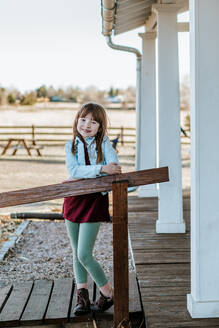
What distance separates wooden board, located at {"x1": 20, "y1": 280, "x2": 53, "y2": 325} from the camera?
2.68 metres

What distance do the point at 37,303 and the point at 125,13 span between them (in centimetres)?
362

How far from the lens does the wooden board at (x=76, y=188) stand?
2.22 m

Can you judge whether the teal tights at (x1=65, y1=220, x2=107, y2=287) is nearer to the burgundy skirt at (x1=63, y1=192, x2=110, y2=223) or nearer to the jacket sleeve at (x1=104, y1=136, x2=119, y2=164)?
the burgundy skirt at (x1=63, y1=192, x2=110, y2=223)

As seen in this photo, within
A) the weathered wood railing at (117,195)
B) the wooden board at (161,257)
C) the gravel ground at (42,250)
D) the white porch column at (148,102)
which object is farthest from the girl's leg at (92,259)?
the white porch column at (148,102)

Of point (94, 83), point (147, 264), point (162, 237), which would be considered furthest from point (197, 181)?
point (94, 83)

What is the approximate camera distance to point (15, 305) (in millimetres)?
2889

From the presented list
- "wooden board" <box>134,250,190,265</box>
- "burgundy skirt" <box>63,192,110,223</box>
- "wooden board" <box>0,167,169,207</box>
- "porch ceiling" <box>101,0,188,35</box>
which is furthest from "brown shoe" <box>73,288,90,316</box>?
"porch ceiling" <box>101,0,188,35</box>

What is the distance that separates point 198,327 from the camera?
7.89 ft

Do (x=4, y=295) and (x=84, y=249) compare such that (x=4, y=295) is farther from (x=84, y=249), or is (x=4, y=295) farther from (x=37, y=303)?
(x=84, y=249)

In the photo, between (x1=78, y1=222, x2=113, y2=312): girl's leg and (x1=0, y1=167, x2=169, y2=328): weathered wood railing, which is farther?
(x1=78, y1=222, x2=113, y2=312): girl's leg

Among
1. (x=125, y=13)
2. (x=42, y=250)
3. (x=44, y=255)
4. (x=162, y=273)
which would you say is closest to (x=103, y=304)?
(x=162, y=273)

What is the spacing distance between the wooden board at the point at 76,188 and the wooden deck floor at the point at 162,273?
795mm

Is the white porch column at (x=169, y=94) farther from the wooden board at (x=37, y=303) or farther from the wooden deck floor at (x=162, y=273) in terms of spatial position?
the wooden board at (x=37, y=303)

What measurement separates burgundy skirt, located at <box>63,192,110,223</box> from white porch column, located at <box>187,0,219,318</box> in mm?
487
